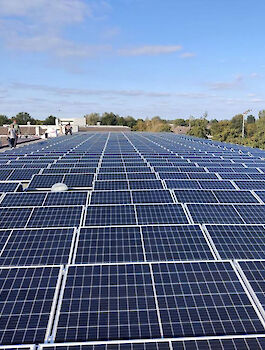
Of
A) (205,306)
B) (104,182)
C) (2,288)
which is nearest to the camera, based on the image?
(205,306)

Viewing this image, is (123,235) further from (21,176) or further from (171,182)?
(21,176)

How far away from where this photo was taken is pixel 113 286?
4867 millimetres

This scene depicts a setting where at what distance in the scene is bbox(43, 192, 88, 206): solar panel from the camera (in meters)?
9.91

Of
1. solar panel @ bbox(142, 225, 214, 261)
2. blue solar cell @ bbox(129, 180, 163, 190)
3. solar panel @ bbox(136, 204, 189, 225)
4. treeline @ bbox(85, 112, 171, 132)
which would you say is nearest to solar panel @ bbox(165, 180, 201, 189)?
blue solar cell @ bbox(129, 180, 163, 190)

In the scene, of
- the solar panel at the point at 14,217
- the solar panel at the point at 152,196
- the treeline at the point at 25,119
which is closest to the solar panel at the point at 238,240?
the solar panel at the point at 152,196

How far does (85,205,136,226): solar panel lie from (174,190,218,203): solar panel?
2.51m

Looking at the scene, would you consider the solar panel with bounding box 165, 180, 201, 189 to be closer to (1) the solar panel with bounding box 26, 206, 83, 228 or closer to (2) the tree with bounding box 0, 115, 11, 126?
(1) the solar panel with bounding box 26, 206, 83, 228

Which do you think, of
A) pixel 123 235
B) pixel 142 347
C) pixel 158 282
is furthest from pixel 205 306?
pixel 123 235

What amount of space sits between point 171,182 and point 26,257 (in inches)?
328

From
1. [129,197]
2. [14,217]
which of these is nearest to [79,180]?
[129,197]

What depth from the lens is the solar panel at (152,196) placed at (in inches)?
410

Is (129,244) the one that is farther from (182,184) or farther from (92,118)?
(92,118)

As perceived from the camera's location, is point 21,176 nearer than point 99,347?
A: No

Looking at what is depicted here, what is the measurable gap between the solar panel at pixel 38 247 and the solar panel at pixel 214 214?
3.79 meters
